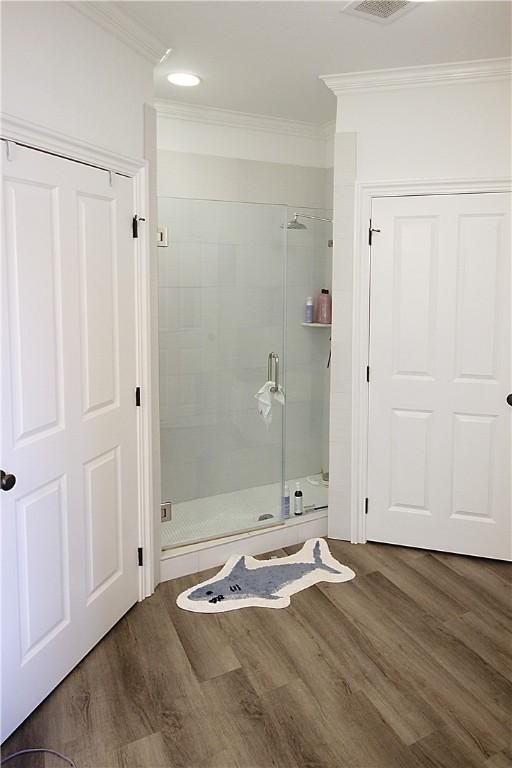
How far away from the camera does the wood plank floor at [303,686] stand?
2012mm

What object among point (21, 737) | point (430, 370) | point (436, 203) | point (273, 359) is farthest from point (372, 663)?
point (436, 203)

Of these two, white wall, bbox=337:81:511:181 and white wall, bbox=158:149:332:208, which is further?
white wall, bbox=158:149:332:208

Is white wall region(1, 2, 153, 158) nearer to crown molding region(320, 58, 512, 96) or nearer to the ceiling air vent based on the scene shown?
the ceiling air vent

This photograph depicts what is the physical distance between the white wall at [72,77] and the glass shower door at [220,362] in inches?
30.7

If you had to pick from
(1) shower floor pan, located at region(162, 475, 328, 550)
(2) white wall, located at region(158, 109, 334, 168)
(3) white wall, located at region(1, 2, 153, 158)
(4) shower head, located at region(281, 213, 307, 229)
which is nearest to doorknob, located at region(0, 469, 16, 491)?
(3) white wall, located at region(1, 2, 153, 158)

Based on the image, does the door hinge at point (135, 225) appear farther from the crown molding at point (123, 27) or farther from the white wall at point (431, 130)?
the white wall at point (431, 130)

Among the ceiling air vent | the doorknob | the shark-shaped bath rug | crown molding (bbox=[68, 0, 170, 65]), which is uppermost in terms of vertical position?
the ceiling air vent

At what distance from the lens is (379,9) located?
2.44m

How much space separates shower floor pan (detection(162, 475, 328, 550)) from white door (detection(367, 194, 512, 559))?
0.54m

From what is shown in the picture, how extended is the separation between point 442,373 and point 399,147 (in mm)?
1241

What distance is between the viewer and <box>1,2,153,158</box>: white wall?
1.96m

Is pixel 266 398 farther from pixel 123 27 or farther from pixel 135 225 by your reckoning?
pixel 123 27

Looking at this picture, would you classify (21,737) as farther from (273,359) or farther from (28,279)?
(273,359)

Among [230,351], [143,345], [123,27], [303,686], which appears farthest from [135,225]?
[303,686]
